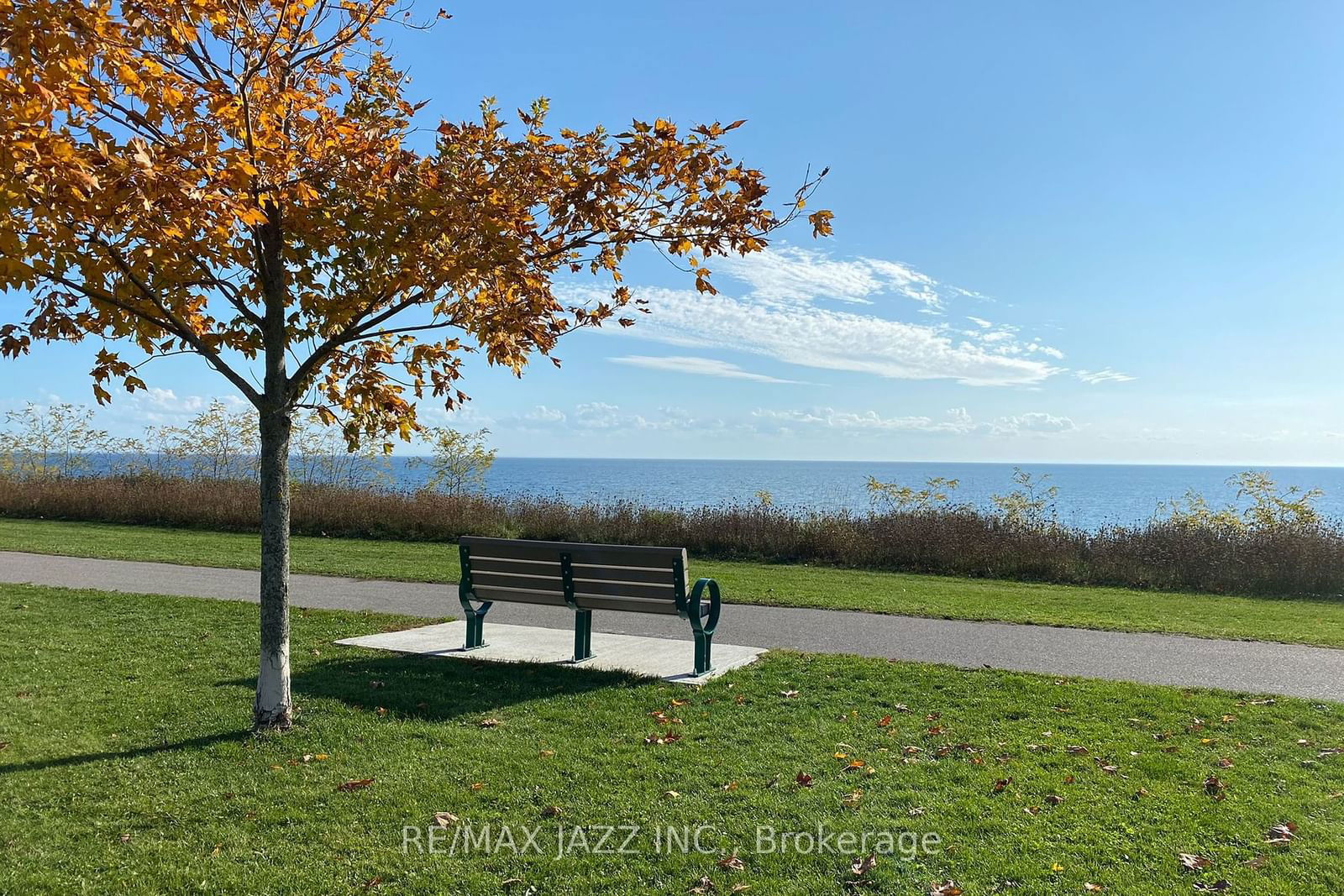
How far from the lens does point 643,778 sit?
5020 millimetres

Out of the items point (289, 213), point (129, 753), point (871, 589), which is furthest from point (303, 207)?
point (871, 589)

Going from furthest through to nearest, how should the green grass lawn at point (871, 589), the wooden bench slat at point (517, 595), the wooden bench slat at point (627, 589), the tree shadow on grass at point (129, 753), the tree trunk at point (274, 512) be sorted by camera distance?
the green grass lawn at point (871, 589), the wooden bench slat at point (517, 595), the wooden bench slat at point (627, 589), the tree trunk at point (274, 512), the tree shadow on grass at point (129, 753)

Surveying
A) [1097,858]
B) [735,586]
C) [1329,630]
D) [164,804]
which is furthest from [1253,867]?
[735,586]

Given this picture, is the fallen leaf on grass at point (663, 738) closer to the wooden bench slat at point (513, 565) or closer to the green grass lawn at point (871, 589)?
the wooden bench slat at point (513, 565)

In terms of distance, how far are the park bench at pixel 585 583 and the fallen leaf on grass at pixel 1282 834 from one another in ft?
13.0

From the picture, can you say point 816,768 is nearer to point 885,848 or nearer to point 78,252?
point 885,848

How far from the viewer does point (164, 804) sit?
466 centimetres

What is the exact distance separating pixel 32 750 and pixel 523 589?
3698 millimetres

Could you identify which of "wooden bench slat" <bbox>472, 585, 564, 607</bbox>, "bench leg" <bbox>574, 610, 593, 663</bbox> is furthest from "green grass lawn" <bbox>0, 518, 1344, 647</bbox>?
"wooden bench slat" <bbox>472, 585, 564, 607</bbox>

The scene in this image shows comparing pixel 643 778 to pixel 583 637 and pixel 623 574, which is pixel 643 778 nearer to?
pixel 623 574

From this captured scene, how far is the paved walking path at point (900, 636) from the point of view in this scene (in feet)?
26.0

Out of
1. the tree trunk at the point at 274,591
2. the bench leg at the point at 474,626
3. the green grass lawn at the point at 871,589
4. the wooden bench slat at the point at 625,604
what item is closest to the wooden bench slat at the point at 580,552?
the wooden bench slat at the point at 625,604

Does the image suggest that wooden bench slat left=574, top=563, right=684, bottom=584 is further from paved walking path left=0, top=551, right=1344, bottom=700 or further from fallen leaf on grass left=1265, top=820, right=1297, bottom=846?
fallen leaf on grass left=1265, top=820, right=1297, bottom=846

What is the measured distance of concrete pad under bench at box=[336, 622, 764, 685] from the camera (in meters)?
7.66
